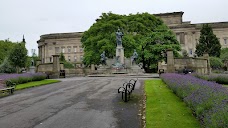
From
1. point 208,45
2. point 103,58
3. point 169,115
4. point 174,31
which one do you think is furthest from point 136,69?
point 174,31

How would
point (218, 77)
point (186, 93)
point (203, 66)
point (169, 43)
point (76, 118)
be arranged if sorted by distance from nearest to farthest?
point (76, 118) < point (186, 93) < point (218, 77) < point (203, 66) < point (169, 43)

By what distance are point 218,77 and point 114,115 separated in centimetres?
1582

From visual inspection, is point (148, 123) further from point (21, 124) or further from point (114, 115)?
point (21, 124)

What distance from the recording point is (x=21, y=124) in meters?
8.48

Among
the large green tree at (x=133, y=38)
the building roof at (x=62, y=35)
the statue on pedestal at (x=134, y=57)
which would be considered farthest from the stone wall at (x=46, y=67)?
the building roof at (x=62, y=35)

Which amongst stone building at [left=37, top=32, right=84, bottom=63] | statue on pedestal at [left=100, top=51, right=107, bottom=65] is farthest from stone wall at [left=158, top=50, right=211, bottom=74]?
stone building at [left=37, top=32, right=84, bottom=63]

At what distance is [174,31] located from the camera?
98.2 m

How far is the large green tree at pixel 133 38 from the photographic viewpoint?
46.1 metres

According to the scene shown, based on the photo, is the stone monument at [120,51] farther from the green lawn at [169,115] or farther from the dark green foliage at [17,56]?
the green lawn at [169,115]

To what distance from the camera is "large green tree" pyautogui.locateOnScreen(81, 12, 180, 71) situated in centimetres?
4606

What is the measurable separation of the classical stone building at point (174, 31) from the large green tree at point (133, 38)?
4511 centimetres

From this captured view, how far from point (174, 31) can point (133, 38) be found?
168ft

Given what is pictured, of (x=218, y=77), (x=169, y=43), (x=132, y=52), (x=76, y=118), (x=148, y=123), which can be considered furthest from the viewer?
(x=132, y=52)

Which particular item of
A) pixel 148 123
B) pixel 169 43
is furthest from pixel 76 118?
pixel 169 43
